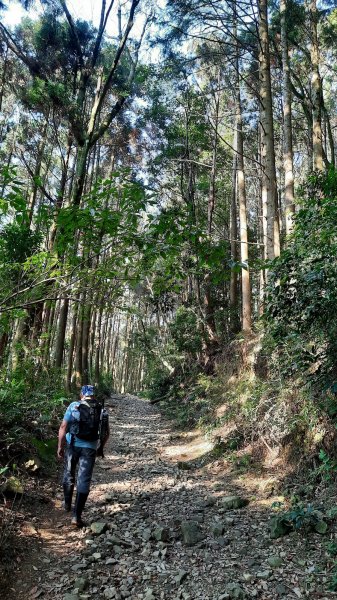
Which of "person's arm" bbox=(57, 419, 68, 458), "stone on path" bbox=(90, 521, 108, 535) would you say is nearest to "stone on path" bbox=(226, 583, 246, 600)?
"stone on path" bbox=(90, 521, 108, 535)

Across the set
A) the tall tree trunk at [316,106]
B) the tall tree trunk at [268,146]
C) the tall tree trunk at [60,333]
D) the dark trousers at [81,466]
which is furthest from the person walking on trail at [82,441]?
the tall tree trunk at [316,106]

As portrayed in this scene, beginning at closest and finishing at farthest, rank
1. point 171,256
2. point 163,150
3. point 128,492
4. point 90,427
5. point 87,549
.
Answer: point 171,256 < point 87,549 < point 90,427 < point 128,492 < point 163,150

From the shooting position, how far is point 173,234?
330 centimetres

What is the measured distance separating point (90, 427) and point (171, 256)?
2.76 metres

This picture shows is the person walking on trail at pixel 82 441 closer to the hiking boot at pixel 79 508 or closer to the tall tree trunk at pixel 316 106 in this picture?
the hiking boot at pixel 79 508

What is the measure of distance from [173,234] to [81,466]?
11.0 feet

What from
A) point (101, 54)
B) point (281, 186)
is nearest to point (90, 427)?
point (101, 54)

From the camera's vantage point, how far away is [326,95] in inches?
795

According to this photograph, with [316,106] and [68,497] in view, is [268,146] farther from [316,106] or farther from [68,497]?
[68,497]

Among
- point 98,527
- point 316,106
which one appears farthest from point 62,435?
point 316,106

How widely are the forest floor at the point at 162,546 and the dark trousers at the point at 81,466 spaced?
0.47 metres

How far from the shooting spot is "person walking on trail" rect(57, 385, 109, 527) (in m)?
4.87

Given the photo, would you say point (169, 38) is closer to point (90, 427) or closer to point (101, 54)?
point (101, 54)

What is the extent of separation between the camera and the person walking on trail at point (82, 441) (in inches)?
192
